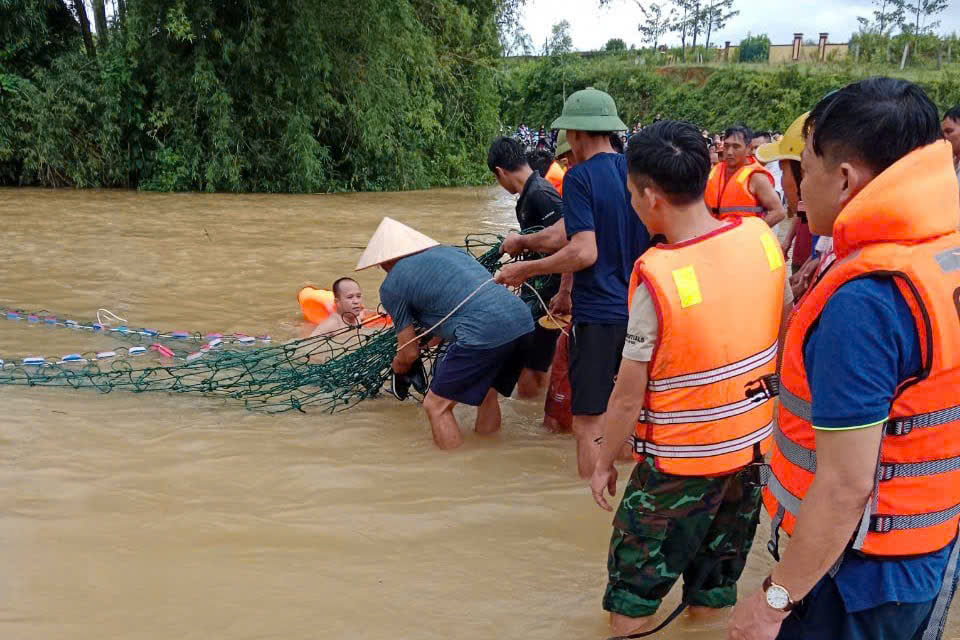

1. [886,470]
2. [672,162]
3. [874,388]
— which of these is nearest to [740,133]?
[672,162]

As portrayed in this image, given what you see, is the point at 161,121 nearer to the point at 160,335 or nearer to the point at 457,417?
the point at 160,335

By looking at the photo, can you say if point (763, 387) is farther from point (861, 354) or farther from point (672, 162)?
point (861, 354)

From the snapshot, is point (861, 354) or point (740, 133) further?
point (740, 133)

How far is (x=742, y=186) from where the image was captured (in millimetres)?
6438

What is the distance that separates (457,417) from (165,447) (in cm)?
175

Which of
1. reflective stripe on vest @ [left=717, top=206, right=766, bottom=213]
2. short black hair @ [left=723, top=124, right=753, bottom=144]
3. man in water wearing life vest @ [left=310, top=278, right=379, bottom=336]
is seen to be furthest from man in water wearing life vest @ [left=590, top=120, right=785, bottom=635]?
man in water wearing life vest @ [left=310, top=278, right=379, bottom=336]

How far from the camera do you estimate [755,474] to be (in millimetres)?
2674

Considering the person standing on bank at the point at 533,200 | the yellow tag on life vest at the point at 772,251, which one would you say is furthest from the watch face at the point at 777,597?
the person standing on bank at the point at 533,200

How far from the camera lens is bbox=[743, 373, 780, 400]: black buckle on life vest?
260 cm

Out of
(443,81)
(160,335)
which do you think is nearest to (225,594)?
(160,335)

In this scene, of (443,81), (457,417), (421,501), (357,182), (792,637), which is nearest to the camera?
(792,637)

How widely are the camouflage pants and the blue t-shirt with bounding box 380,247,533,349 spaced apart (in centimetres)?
188

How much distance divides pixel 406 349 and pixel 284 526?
126 cm

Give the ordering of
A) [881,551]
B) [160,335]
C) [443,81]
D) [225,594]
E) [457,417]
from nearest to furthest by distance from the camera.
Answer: [881,551]
[225,594]
[457,417]
[160,335]
[443,81]
